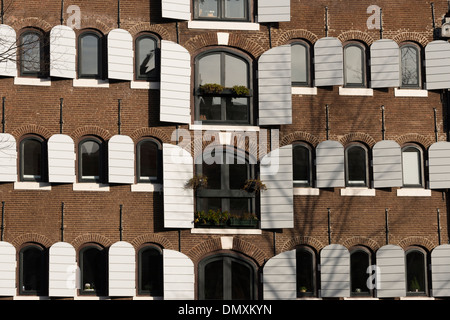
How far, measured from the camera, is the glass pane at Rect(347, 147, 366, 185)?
23078mm

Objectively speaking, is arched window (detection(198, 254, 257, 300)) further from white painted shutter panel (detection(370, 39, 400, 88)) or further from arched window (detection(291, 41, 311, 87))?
white painted shutter panel (detection(370, 39, 400, 88))

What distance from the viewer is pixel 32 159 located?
2238 centimetres

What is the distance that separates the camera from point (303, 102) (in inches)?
904

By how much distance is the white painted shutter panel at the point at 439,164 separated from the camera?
22.9m

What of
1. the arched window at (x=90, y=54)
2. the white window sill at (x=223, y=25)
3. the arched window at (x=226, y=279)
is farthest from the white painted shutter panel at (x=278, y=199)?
the arched window at (x=90, y=54)

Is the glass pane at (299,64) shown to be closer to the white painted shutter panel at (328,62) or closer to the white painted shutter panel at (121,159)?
the white painted shutter panel at (328,62)

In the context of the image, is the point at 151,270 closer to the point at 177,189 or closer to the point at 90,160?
the point at 177,189

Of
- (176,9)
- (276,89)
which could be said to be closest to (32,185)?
(176,9)

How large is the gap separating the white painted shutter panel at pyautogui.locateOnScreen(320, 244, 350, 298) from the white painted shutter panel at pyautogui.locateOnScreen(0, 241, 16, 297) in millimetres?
7445

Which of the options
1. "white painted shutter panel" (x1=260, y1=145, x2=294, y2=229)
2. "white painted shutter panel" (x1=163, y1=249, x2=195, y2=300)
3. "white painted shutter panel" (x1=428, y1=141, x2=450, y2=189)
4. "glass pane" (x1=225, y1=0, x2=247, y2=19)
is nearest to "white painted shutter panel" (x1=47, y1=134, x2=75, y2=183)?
"white painted shutter panel" (x1=163, y1=249, x2=195, y2=300)

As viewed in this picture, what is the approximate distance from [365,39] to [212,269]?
6.97 meters

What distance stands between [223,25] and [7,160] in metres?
6.25

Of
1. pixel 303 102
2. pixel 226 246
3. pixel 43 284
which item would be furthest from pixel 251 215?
pixel 43 284

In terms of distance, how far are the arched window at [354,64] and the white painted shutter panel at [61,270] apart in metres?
8.16
